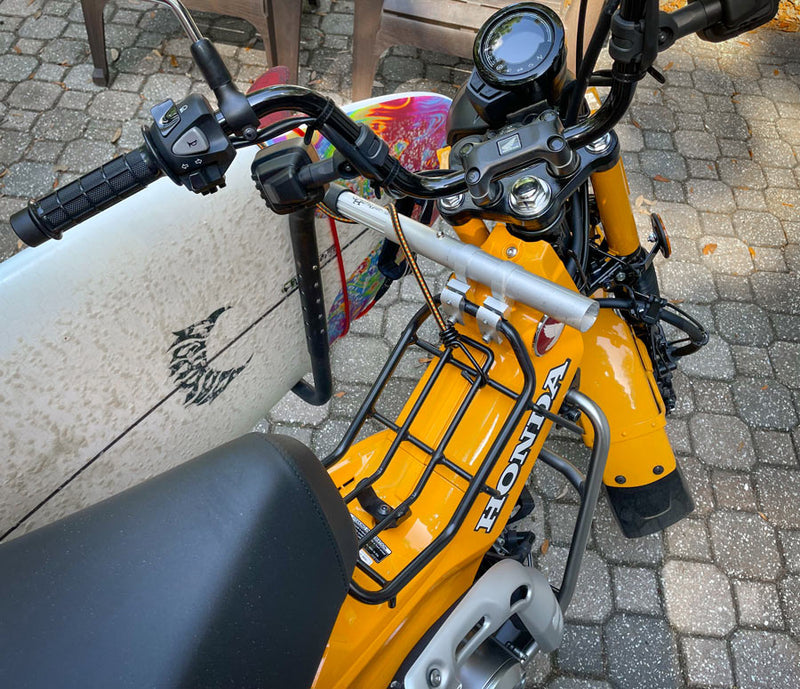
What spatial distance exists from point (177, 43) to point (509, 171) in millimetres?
3559

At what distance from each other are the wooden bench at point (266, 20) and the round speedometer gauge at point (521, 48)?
2193 millimetres

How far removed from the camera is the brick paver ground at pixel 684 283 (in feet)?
7.42

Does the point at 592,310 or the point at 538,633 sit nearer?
the point at 592,310

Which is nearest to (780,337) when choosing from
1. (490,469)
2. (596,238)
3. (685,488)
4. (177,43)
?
(685,488)

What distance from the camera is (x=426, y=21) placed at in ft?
11.1

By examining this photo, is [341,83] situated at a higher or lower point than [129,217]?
lower

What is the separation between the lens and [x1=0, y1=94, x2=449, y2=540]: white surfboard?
1444mm

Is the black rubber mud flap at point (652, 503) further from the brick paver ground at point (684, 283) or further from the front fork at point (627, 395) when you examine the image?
the brick paver ground at point (684, 283)

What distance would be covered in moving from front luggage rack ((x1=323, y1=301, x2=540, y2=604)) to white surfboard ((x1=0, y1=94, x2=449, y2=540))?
51 centimetres

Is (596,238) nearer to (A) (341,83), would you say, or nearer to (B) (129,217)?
(B) (129,217)

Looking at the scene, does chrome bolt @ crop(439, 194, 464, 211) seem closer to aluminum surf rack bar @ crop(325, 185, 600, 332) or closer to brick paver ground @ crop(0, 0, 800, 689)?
aluminum surf rack bar @ crop(325, 185, 600, 332)

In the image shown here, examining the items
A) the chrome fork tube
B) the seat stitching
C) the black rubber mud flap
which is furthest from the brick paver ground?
the seat stitching

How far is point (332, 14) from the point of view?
4.36 metres

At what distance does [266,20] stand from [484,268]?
2.71 metres
